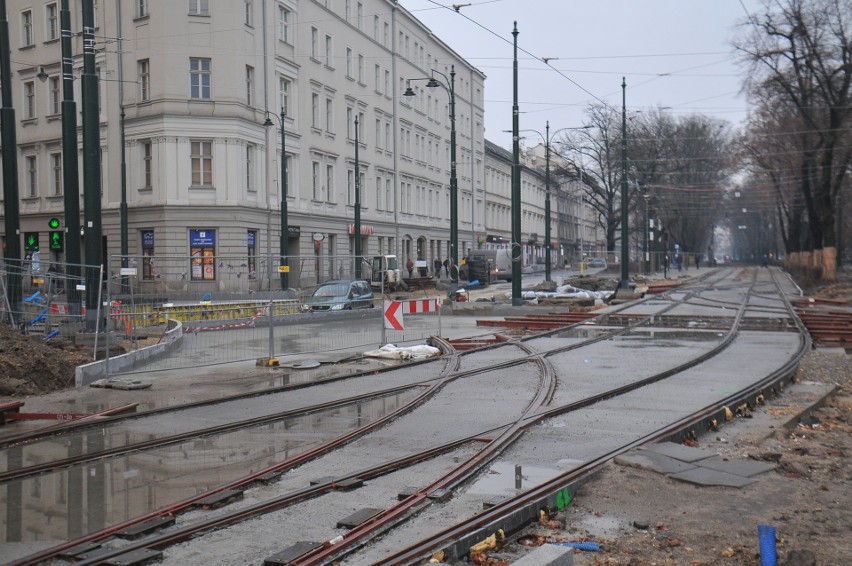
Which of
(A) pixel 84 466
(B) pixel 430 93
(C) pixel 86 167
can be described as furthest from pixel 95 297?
(B) pixel 430 93

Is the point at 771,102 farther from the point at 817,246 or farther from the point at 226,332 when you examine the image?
the point at 226,332

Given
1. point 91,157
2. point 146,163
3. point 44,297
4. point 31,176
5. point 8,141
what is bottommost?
point 44,297

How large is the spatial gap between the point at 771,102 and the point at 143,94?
1314 inches

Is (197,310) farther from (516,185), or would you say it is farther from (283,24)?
(283,24)

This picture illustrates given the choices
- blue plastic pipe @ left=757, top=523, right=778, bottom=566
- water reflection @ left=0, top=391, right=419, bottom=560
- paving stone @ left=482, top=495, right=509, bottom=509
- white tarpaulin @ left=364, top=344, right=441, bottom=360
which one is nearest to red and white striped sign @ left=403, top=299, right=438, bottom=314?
white tarpaulin @ left=364, top=344, right=441, bottom=360

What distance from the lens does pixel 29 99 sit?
4894cm

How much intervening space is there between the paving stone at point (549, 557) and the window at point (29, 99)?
50.2m

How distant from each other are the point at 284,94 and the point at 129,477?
4128 cm

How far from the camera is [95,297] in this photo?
1673 centimetres

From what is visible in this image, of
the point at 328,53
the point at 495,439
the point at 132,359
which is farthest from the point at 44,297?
the point at 328,53

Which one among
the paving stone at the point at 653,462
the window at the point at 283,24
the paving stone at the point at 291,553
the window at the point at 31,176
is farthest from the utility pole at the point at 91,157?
the window at the point at 31,176

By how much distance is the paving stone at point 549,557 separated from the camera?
15.4ft

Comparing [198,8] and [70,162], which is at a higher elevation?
[198,8]

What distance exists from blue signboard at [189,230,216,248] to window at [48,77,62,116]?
12.5m
